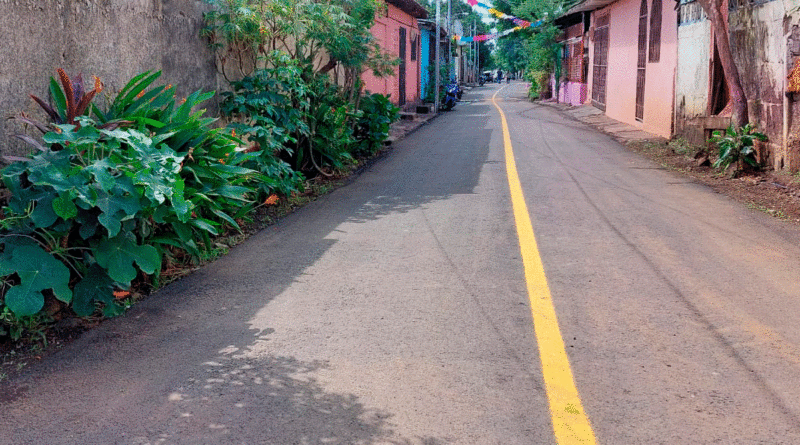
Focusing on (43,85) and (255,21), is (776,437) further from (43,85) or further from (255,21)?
(255,21)

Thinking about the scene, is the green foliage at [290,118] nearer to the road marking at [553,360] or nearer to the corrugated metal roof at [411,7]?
the road marking at [553,360]

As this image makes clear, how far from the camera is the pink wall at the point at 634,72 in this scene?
18.0 meters

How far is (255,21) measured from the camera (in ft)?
30.8

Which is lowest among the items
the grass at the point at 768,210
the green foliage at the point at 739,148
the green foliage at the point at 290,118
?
the grass at the point at 768,210

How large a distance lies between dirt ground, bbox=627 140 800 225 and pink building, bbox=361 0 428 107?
32.9 ft

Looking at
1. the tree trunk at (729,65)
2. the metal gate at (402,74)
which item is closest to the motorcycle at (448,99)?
the metal gate at (402,74)

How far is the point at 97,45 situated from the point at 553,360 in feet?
16.3

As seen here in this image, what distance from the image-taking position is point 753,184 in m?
11.0

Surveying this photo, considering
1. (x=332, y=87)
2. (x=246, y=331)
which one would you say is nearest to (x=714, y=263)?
(x=246, y=331)

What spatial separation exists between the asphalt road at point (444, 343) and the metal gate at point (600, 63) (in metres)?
20.5

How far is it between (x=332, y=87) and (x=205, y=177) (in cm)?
611

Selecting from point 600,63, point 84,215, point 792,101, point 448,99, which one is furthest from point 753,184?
point 448,99

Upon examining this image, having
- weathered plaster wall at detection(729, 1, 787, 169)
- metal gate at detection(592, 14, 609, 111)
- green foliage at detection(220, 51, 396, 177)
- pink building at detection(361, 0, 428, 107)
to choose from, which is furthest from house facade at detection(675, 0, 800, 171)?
metal gate at detection(592, 14, 609, 111)

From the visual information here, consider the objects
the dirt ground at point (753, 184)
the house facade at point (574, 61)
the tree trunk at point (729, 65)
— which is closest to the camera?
the dirt ground at point (753, 184)
